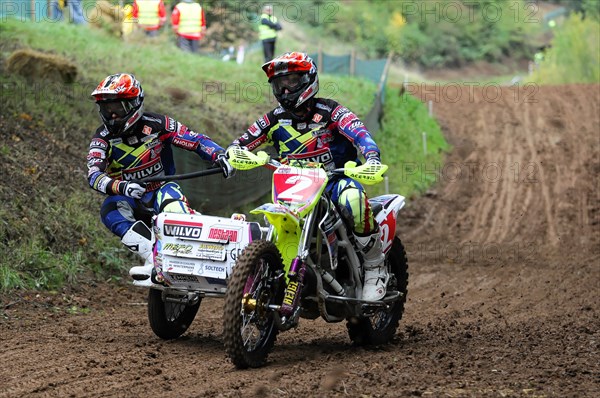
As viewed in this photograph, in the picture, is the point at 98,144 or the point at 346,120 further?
the point at 98,144

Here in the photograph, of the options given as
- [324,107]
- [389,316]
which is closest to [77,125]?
[324,107]

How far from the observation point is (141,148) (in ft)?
25.8

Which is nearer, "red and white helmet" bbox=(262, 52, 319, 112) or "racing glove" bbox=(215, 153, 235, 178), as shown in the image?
"red and white helmet" bbox=(262, 52, 319, 112)

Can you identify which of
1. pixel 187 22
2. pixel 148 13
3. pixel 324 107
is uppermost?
pixel 148 13

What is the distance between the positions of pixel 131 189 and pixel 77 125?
6.91 metres

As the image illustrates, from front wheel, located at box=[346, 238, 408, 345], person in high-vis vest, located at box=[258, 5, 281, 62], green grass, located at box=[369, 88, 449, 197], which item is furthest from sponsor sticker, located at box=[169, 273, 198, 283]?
person in high-vis vest, located at box=[258, 5, 281, 62]

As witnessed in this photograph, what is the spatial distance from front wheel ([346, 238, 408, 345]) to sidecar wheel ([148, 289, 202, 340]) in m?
1.40

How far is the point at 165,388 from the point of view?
Result: 5637mm

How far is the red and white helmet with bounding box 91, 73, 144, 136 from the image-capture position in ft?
24.7

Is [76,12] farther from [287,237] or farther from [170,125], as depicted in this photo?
[287,237]

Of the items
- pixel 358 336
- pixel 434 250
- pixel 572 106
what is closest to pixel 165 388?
pixel 358 336

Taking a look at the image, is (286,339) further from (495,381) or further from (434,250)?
(434,250)

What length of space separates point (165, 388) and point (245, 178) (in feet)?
26.0

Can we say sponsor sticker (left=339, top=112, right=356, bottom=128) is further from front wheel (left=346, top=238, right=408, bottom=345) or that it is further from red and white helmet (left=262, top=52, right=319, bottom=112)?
front wheel (left=346, top=238, right=408, bottom=345)
